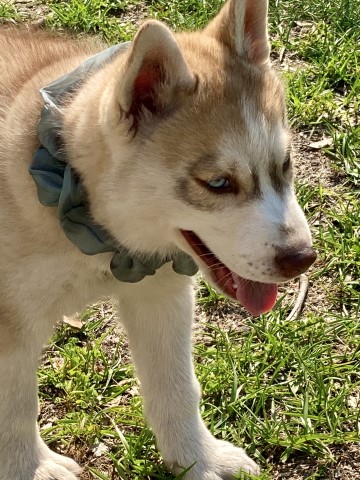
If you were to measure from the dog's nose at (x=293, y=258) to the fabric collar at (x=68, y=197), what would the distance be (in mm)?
422

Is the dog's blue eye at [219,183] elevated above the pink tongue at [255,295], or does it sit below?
above

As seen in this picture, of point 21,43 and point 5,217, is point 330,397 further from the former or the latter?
point 21,43

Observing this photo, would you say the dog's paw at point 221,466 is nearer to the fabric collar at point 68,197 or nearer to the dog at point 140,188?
the dog at point 140,188

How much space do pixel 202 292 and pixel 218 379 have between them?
1.84 ft

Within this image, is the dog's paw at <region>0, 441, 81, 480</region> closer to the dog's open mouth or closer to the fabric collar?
the fabric collar

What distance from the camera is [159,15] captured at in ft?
17.6

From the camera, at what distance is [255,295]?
2705 mm

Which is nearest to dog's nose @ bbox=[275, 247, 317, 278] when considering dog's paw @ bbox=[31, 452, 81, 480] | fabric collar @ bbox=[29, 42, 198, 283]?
fabric collar @ bbox=[29, 42, 198, 283]

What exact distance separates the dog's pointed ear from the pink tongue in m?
0.61

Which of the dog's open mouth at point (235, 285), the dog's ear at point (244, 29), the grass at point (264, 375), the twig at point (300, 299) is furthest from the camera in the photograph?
the twig at point (300, 299)

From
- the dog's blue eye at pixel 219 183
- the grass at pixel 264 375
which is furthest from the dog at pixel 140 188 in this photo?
the grass at pixel 264 375

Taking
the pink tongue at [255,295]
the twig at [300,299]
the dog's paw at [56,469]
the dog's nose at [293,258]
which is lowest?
the twig at [300,299]

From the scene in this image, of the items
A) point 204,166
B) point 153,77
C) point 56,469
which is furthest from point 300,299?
point 153,77

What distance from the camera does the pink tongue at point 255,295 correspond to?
2.66 m
